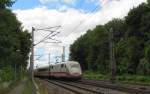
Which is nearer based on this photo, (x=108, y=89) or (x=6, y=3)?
(x=6, y=3)

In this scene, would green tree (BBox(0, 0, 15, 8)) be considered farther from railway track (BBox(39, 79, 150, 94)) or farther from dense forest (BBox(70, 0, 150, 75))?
dense forest (BBox(70, 0, 150, 75))

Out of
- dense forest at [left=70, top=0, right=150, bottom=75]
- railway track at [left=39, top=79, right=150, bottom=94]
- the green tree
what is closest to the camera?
the green tree

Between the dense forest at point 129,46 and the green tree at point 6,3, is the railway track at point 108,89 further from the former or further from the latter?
the dense forest at point 129,46

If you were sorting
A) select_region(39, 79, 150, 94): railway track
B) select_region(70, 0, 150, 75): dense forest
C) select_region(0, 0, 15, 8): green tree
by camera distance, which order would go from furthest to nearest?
1. select_region(70, 0, 150, 75): dense forest
2. select_region(39, 79, 150, 94): railway track
3. select_region(0, 0, 15, 8): green tree

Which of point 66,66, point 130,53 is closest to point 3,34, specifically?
point 66,66

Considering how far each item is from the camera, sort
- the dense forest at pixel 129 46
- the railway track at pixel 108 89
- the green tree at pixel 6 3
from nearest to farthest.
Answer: the green tree at pixel 6 3, the railway track at pixel 108 89, the dense forest at pixel 129 46

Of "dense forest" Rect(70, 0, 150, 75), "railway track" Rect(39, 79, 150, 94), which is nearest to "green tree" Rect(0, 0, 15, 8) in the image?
"railway track" Rect(39, 79, 150, 94)

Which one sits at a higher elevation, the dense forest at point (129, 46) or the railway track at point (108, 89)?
the dense forest at point (129, 46)

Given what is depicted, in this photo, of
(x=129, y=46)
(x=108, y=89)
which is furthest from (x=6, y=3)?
(x=129, y=46)

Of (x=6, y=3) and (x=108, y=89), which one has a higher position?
(x=6, y=3)

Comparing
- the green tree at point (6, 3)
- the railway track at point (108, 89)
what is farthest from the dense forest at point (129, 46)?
the green tree at point (6, 3)

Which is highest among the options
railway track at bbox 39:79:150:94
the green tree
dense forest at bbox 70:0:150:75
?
dense forest at bbox 70:0:150:75

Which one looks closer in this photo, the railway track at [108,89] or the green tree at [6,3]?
the green tree at [6,3]

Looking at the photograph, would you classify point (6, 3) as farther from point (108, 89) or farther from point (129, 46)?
point (129, 46)
